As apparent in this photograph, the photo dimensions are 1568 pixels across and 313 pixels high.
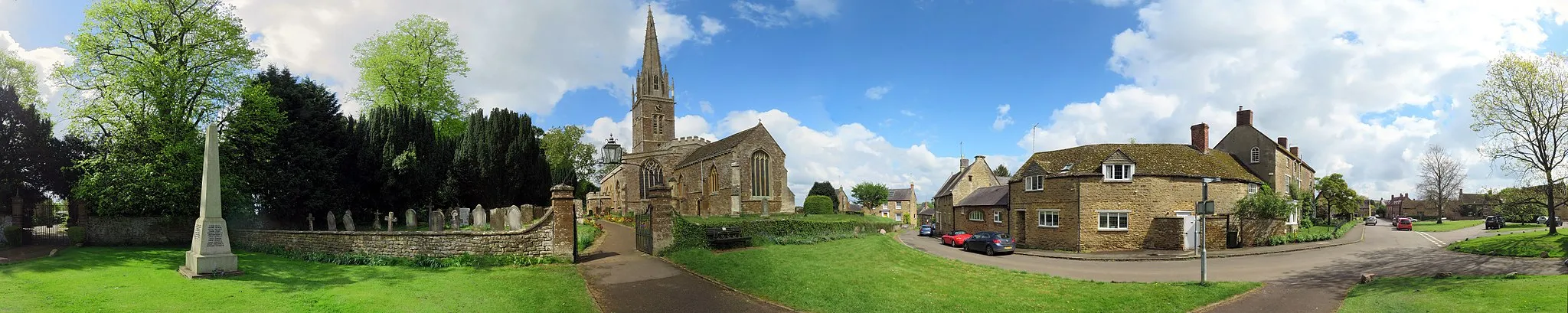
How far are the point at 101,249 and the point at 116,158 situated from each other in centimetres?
272

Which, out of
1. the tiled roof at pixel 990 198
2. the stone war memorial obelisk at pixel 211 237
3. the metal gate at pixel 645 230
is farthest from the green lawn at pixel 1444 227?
the stone war memorial obelisk at pixel 211 237

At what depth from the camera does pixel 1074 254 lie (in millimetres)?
26562

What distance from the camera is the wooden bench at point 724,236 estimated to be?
21.2 meters

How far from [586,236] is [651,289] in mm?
10269

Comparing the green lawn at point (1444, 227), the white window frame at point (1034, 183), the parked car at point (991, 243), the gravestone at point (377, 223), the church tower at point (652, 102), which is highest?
the church tower at point (652, 102)

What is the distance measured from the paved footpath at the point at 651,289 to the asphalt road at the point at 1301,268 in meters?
10.4

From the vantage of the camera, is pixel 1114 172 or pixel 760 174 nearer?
pixel 1114 172

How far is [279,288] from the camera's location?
42.0 ft

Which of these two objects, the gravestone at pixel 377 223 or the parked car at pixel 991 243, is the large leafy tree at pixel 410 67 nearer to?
the gravestone at pixel 377 223

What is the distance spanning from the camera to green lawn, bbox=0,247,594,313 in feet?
35.4

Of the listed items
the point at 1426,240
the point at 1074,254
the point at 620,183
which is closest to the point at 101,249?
the point at 1074,254

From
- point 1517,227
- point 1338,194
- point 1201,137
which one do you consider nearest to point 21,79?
point 1201,137

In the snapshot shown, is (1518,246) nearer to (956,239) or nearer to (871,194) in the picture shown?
(956,239)

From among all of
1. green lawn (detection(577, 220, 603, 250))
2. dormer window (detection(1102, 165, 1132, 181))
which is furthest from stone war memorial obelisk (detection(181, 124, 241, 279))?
dormer window (detection(1102, 165, 1132, 181))
